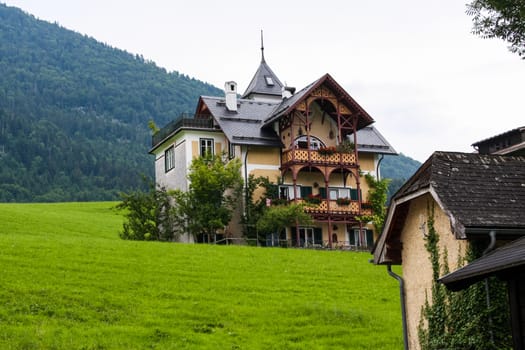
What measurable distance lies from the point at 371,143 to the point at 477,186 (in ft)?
142

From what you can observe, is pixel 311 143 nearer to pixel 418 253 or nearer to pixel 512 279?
pixel 418 253

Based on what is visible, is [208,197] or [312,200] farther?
[312,200]

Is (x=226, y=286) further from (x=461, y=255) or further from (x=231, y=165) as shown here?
(x=231, y=165)

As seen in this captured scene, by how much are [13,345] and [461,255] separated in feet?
39.0

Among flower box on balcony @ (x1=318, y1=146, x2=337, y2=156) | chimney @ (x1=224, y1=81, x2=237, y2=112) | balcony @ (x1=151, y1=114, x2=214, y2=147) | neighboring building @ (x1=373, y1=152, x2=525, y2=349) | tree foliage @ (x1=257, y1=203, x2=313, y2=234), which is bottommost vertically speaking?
neighboring building @ (x1=373, y1=152, x2=525, y2=349)

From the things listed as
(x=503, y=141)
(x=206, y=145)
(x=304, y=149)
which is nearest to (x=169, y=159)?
(x=206, y=145)

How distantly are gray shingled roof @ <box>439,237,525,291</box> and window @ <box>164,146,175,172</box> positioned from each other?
48020 mm

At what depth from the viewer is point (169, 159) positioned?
63219mm

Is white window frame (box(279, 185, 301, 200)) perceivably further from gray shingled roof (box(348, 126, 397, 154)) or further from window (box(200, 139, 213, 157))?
gray shingled roof (box(348, 126, 397, 154))

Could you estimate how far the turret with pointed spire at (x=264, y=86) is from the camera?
68.5 m

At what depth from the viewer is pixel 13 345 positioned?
24.0m

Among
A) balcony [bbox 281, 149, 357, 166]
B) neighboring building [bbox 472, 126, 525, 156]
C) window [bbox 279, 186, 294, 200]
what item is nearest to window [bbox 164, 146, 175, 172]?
balcony [bbox 281, 149, 357, 166]

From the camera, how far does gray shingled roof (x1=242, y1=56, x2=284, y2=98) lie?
68.7m

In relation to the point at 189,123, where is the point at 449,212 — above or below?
below
